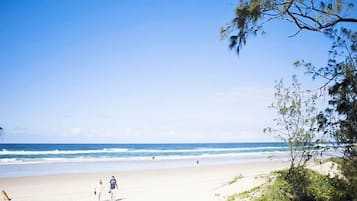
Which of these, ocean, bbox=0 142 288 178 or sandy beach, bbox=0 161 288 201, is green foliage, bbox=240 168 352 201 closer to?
ocean, bbox=0 142 288 178

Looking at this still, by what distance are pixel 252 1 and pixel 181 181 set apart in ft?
71.5

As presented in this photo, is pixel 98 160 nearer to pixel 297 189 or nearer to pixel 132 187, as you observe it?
pixel 132 187

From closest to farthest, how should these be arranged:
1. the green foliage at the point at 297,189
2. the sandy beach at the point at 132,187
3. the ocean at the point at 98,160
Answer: the green foliage at the point at 297,189 → the sandy beach at the point at 132,187 → the ocean at the point at 98,160

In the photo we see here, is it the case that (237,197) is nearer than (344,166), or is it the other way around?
(344,166)

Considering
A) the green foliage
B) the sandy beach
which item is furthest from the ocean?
the sandy beach

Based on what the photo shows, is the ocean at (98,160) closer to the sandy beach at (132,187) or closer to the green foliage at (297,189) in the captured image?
the green foliage at (297,189)

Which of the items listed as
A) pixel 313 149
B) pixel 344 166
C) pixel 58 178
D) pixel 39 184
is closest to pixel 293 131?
pixel 313 149

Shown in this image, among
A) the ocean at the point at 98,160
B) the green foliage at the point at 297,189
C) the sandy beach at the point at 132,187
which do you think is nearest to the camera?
the green foliage at the point at 297,189

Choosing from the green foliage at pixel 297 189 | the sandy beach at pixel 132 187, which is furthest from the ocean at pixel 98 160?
the sandy beach at pixel 132 187

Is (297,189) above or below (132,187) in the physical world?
above

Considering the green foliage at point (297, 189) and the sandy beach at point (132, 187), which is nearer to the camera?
the green foliage at point (297, 189)

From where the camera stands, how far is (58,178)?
1125 inches

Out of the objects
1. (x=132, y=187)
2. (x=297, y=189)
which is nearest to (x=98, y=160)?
(x=132, y=187)

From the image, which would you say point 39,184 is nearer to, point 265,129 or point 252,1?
point 265,129
